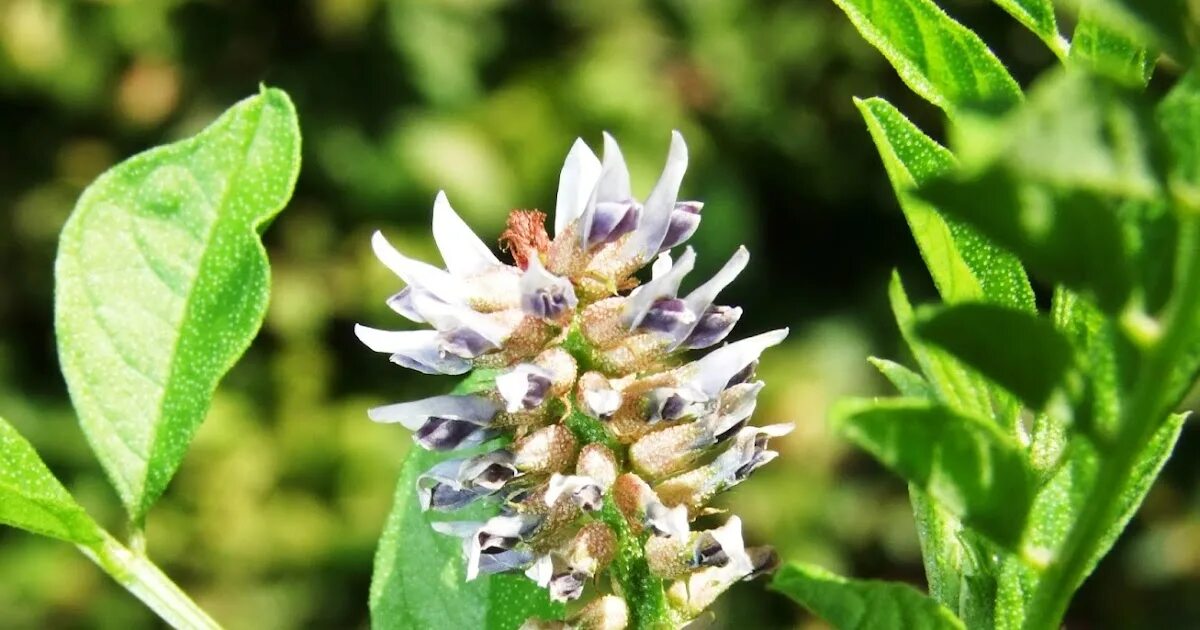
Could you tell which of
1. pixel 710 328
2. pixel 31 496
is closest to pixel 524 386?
pixel 710 328

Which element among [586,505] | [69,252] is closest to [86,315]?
[69,252]

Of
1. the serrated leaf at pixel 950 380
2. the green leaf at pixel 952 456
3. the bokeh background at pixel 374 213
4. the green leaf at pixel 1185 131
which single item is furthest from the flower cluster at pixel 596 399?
the bokeh background at pixel 374 213

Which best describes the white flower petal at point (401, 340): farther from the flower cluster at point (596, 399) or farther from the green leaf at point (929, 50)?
the green leaf at point (929, 50)

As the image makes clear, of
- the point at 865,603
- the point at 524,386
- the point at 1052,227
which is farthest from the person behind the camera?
the point at 524,386

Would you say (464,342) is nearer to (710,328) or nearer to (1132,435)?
(710,328)

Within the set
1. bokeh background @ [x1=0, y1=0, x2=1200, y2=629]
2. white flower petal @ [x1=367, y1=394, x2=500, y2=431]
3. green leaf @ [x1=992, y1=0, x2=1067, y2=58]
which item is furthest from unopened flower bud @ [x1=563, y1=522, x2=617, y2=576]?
bokeh background @ [x1=0, y1=0, x2=1200, y2=629]

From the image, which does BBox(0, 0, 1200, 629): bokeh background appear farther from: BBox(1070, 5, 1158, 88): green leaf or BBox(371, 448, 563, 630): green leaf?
BBox(1070, 5, 1158, 88): green leaf

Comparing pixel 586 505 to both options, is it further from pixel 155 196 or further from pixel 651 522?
pixel 155 196
